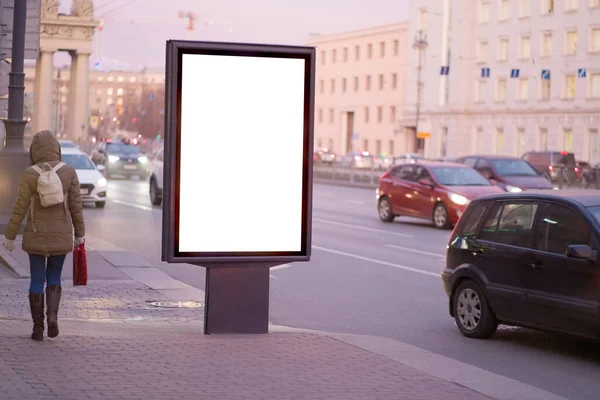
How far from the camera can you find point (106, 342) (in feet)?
31.1

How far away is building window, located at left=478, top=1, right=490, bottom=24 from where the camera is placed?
281 ft

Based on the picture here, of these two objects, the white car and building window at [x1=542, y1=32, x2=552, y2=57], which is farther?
building window at [x1=542, y1=32, x2=552, y2=57]

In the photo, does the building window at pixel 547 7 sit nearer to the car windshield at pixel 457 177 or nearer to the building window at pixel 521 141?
the building window at pixel 521 141

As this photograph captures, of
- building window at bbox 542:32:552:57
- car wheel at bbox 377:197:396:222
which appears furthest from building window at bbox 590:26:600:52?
car wheel at bbox 377:197:396:222

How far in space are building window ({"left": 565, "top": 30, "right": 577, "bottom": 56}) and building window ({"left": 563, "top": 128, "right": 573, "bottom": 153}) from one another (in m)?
4.99

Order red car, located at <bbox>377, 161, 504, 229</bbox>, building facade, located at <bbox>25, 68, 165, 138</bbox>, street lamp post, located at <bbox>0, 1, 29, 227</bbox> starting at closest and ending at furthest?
1. street lamp post, located at <bbox>0, 1, 29, 227</bbox>
2. red car, located at <bbox>377, 161, 504, 229</bbox>
3. building facade, located at <bbox>25, 68, 165, 138</bbox>

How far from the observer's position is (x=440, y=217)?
27.3m

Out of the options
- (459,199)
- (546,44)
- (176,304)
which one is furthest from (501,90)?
(176,304)

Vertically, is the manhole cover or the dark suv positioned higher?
the dark suv

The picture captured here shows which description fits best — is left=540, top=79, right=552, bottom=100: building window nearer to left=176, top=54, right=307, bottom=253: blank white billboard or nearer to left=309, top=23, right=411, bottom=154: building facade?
left=309, top=23, right=411, bottom=154: building facade

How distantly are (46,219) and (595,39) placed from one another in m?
68.3

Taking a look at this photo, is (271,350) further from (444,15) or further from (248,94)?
(444,15)

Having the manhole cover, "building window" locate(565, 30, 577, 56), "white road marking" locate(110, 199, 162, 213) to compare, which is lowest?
the manhole cover

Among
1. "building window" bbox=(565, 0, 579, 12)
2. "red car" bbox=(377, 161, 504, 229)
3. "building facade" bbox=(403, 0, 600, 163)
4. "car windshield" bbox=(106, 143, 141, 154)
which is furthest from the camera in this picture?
"building window" bbox=(565, 0, 579, 12)
